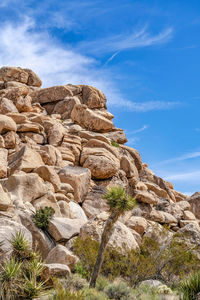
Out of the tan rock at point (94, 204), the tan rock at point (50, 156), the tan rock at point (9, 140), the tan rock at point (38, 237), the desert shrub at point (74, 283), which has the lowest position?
the desert shrub at point (74, 283)

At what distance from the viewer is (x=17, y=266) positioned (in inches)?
552

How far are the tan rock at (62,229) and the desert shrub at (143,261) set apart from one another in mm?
1779

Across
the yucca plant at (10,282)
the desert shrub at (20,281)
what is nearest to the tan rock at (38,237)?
the desert shrub at (20,281)

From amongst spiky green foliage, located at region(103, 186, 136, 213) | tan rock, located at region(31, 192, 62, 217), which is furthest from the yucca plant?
tan rock, located at region(31, 192, 62, 217)

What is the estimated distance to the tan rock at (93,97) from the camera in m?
56.0

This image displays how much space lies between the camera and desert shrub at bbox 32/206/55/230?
21.4 metres

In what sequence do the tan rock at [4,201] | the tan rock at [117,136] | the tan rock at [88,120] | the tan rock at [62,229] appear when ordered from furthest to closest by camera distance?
the tan rock at [117,136] < the tan rock at [88,120] < the tan rock at [62,229] < the tan rock at [4,201]

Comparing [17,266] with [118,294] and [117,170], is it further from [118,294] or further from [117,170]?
[117,170]

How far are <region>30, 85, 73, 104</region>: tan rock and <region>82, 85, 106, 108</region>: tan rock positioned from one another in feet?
9.31

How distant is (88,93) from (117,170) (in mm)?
23601

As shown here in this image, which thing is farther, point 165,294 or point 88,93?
point 88,93

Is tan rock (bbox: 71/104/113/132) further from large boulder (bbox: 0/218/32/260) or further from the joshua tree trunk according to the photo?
the joshua tree trunk

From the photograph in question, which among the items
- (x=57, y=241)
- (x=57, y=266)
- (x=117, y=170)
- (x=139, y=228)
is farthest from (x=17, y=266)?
(x=117, y=170)

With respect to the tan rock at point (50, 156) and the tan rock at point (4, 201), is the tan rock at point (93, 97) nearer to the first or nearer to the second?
the tan rock at point (50, 156)
